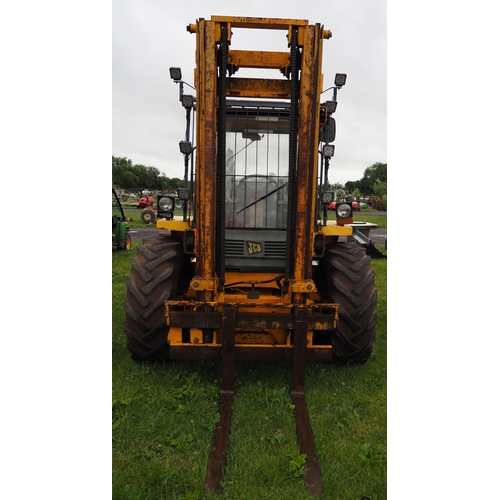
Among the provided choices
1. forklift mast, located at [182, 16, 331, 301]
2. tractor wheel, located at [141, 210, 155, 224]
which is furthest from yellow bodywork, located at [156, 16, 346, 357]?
tractor wheel, located at [141, 210, 155, 224]

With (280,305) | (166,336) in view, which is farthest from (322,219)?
(166,336)

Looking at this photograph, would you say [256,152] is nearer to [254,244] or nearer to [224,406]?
[254,244]

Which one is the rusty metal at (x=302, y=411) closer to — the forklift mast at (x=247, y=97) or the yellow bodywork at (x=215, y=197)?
the yellow bodywork at (x=215, y=197)

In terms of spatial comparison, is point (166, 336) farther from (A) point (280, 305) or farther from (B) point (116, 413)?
(A) point (280, 305)

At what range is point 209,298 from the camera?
144 inches

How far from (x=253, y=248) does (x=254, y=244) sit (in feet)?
0.15

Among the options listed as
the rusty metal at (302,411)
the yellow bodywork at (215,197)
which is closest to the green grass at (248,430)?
the rusty metal at (302,411)

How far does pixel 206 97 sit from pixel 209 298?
1812mm

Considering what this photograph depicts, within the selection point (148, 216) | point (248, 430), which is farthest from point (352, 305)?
point (148, 216)

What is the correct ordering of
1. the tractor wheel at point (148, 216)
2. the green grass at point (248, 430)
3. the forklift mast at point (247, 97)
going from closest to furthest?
1. the green grass at point (248, 430)
2. the forklift mast at point (247, 97)
3. the tractor wheel at point (148, 216)

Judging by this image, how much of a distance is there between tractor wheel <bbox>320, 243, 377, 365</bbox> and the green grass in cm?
27

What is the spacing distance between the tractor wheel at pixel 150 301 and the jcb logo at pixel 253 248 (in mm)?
776

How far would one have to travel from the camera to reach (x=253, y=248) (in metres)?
4.26

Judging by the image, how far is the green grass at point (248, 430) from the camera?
2590 mm
